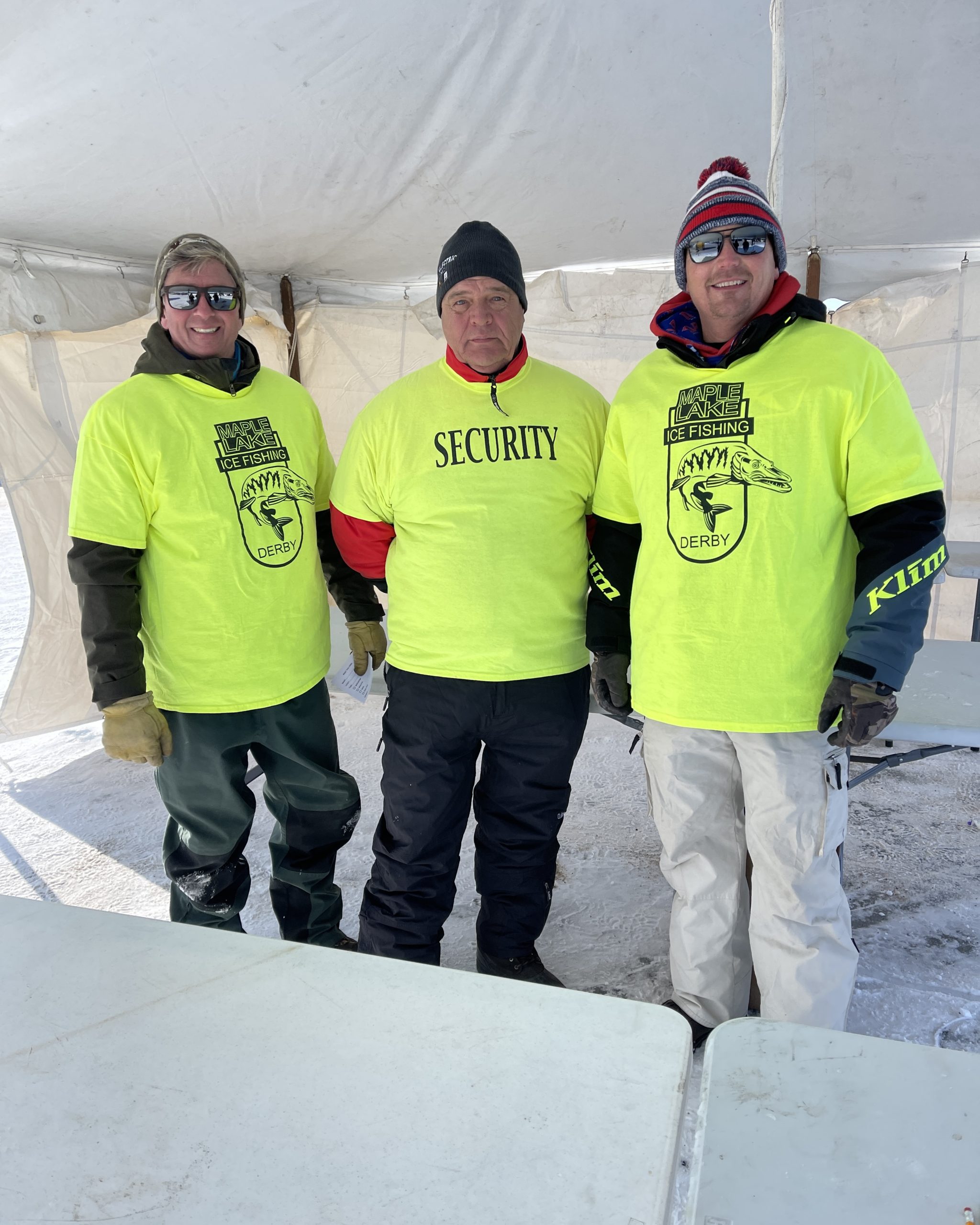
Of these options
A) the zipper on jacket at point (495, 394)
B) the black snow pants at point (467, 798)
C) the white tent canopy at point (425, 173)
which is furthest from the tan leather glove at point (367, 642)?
the white tent canopy at point (425, 173)

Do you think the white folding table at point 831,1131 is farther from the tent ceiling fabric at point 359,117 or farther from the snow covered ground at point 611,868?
the tent ceiling fabric at point 359,117

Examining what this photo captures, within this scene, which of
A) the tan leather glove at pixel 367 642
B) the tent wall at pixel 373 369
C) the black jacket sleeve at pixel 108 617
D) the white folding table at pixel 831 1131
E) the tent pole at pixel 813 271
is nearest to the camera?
the white folding table at pixel 831 1131

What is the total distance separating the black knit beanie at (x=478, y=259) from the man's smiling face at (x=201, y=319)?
1.44ft

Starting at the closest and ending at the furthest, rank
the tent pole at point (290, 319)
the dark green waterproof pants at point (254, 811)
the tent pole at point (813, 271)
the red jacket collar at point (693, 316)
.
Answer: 1. the red jacket collar at point (693, 316)
2. the dark green waterproof pants at point (254, 811)
3. the tent pole at point (813, 271)
4. the tent pole at point (290, 319)

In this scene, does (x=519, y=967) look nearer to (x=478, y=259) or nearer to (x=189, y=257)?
(x=478, y=259)

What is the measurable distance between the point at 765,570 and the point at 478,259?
2.70ft

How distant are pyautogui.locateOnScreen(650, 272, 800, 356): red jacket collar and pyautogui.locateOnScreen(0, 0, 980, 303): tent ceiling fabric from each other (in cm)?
129

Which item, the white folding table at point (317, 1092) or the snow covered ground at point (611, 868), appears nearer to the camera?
the white folding table at point (317, 1092)

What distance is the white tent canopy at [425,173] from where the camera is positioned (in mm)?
2289

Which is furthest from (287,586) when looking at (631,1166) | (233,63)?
(233,63)

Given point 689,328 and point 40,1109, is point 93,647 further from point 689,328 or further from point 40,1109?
point 689,328

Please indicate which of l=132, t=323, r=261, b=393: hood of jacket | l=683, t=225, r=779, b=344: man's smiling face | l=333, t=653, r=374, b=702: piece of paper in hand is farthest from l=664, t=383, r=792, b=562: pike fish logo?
l=333, t=653, r=374, b=702: piece of paper in hand

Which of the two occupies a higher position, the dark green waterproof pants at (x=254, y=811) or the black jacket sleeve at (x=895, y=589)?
the black jacket sleeve at (x=895, y=589)

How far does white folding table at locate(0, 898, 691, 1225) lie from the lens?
0.61 meters
